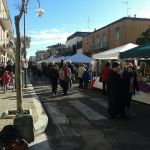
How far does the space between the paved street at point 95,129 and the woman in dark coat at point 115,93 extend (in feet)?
1.11

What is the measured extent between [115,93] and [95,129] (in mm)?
2119

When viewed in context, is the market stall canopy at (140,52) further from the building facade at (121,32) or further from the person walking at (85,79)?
the building facade at (121,32)

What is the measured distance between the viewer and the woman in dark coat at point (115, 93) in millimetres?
12419

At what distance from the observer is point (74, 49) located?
3322 inches

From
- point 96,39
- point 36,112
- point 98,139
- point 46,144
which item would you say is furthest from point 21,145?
point 96,39

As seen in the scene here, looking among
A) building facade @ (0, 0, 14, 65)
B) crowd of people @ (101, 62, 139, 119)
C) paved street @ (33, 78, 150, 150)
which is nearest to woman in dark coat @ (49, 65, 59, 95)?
paved street @ (33, 78, 150, 150)

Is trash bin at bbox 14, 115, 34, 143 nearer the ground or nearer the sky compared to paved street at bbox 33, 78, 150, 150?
nearer the sky

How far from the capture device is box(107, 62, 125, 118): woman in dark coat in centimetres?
1242

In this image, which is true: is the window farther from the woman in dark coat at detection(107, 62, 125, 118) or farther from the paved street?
the woman in dark coat at detection(107, 62, 125, 118)

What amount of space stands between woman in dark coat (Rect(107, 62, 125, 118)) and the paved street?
1.11 ft

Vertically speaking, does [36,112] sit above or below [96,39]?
below

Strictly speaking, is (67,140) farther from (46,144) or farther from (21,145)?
(21,145)

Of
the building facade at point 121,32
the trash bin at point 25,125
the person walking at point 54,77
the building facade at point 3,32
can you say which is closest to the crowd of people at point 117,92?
the trash bin at point 25,125

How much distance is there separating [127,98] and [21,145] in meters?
7.01
